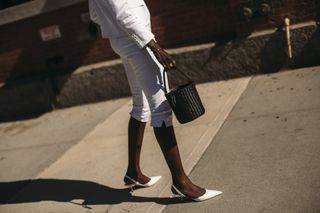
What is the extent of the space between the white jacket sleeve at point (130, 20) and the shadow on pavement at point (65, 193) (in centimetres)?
130

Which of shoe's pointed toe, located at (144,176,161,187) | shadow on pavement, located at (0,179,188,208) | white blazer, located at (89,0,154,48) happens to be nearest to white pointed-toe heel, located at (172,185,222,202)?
shadow on pavement, located at (0,179,188,208)

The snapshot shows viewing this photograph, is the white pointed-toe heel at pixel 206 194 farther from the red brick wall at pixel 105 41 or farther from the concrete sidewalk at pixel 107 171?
the red brick wall at pixel 105 41

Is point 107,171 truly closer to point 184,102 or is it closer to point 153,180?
point 153,180

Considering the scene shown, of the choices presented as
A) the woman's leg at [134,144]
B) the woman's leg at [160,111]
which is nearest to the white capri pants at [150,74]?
the woman's leg at [160,111]

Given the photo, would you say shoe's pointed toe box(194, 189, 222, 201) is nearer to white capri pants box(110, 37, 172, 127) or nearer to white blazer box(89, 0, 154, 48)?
white capri pants box(110, 37, 172, 127)

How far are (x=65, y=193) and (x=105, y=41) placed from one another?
10.1 feet

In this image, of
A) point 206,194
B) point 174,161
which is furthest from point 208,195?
point 174,161

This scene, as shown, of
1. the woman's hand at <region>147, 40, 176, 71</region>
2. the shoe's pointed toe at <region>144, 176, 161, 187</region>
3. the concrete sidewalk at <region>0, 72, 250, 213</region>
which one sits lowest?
the concrete sidewalk at <region>0, 72, 250, 213</region>

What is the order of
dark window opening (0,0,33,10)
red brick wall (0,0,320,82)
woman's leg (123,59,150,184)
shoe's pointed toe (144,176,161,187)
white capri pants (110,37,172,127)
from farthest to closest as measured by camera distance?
1. dark window opening (0,0,33,10)
2. red brick wall (0,0,320,82)
3. shoe's pointed toe (144,176,161,187)
4. woman's leg (123,59,150,184)
5. white capri pants (110,37,172,127)

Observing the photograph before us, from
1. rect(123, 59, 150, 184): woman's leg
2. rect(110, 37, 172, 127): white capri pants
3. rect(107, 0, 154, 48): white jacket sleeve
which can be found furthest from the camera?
rect(123, 59, 150, 184): woman's leg

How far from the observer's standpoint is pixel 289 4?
236 inches

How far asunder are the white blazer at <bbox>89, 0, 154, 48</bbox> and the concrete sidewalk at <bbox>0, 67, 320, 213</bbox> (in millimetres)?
1312

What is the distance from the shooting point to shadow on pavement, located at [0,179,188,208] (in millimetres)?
4129

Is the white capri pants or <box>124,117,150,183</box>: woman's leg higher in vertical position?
the white capri pants
